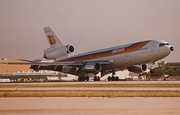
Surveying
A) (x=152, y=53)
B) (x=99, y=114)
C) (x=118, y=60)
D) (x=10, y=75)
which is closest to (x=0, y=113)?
(x=99, y=114)

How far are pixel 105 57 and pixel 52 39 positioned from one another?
15351 millimetres

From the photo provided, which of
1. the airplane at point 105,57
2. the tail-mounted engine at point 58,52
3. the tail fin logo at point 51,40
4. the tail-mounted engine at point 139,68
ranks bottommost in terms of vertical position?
the tail-mounted engine at point 139,68

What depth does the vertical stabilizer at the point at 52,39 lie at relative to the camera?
57.6 m

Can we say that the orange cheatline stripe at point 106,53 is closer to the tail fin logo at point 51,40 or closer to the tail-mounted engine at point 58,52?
the tail-mounted engine at point 58,52

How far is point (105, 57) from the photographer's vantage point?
48531 millimetres

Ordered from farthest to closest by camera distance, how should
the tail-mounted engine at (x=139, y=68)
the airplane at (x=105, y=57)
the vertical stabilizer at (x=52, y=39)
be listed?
the vertical stabilizer at (x=52, y=39) < the tail-mounted engine at (x=139, y=68) < the airplane at (x=105, y=57)

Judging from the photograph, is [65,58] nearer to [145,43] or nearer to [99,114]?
[145,43]

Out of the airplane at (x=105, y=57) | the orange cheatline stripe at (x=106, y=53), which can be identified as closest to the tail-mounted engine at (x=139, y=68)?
the airplane at (x=105, y=57)

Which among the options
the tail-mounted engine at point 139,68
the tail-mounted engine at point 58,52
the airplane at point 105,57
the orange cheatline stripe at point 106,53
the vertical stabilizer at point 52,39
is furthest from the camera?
the vertical stabilizer at point 52,39

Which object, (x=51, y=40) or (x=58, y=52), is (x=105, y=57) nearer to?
(x=58, y=52)

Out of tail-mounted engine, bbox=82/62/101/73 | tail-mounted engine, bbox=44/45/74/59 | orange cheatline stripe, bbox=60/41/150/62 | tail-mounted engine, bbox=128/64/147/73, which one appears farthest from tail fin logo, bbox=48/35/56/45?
tail-mounted engine, bbox=128/64/147/73

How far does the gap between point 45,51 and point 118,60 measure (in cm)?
1957

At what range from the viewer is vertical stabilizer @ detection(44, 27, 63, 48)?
57.6 m

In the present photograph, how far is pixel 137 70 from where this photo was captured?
169ft
